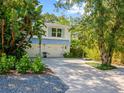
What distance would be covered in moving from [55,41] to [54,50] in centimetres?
151

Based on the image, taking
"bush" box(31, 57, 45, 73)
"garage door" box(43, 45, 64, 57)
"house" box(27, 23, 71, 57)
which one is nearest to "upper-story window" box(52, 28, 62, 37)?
"house" box(27, 23, 71, 57)

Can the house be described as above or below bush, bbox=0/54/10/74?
above

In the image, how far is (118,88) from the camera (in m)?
14.2

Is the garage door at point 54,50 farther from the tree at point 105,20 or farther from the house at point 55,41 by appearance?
the tree at point 105,20

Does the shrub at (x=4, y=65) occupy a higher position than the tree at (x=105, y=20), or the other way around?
the tree at (x=105, y=20)

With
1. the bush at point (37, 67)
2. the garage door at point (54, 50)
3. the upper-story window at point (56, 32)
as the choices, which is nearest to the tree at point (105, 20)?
the bush at point (37, 67)

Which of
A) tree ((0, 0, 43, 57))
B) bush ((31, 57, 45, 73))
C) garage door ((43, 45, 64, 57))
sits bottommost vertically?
bush ((31, 57, 45, 73))

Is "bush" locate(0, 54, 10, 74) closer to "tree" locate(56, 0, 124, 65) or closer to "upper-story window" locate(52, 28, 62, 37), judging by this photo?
"tree" locate(56, 0, 124, 65)

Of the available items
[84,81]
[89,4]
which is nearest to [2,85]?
[84,81]

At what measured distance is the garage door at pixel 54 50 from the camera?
130ft

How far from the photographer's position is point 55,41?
4003cm

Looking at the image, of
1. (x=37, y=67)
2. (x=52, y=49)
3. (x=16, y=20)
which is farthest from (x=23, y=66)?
(x=52, y=49)

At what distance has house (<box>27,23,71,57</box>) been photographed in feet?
129

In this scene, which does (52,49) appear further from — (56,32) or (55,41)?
(56,32)
